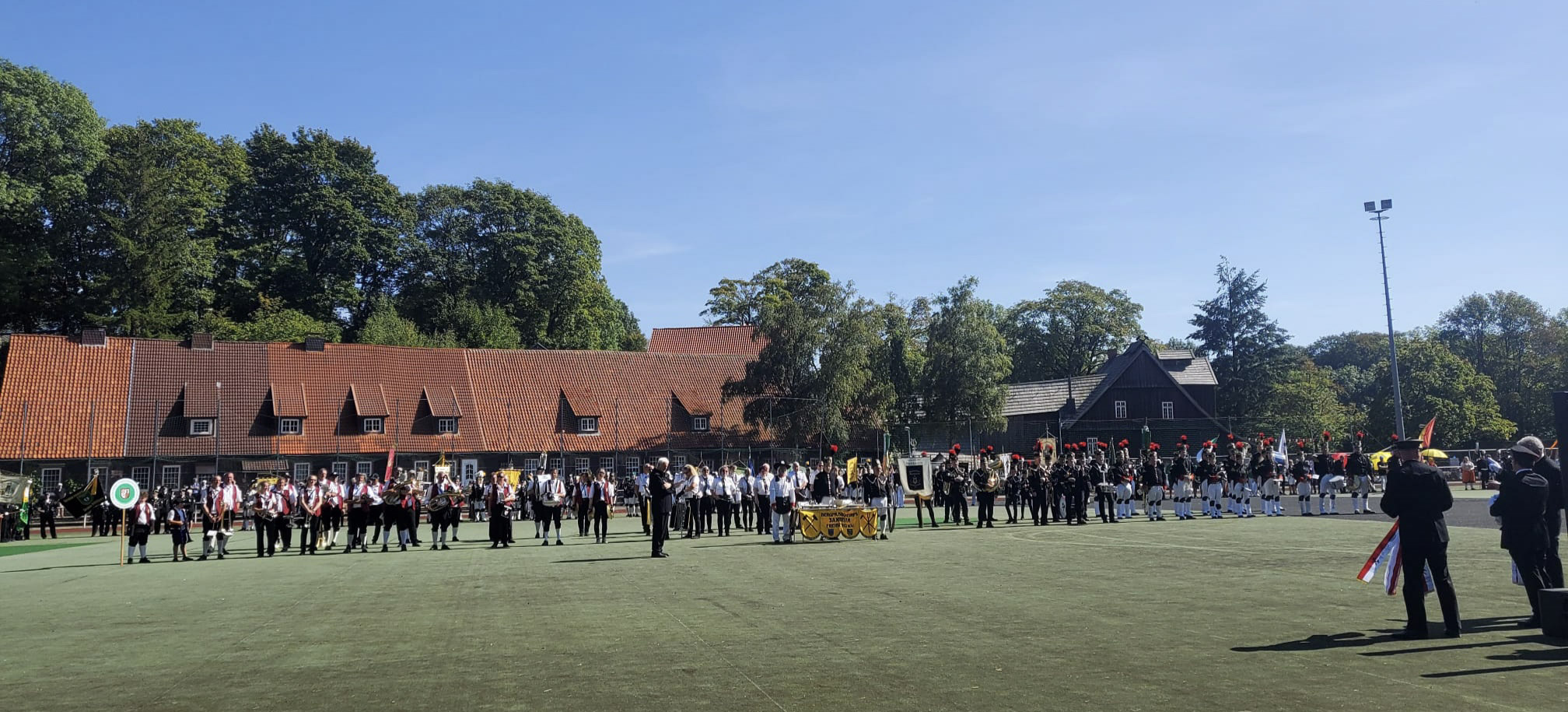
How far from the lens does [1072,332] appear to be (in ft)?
294

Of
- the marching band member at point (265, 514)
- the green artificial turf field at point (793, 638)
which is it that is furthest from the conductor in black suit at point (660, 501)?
the marching band member at point (265, 514)

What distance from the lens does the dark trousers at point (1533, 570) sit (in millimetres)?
10367

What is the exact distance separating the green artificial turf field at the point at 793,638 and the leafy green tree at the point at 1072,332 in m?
72.2

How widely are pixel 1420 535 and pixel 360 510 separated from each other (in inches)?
853

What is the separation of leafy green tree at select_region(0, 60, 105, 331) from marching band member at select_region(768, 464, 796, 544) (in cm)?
4988

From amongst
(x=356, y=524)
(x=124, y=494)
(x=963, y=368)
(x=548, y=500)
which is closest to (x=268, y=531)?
(x=356, y=524)

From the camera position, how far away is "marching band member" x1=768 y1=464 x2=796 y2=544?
2481 centimetres

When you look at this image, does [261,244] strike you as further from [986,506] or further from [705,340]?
[986,506]

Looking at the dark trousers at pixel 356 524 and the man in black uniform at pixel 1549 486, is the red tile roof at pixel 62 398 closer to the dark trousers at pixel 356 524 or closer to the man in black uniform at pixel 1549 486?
the dark trousers at pixel 356 524

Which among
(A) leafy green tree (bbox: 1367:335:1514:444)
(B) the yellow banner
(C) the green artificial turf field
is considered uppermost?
(A) leafy green tree (bbox: 1367:335:1514:444)

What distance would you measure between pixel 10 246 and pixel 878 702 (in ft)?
212

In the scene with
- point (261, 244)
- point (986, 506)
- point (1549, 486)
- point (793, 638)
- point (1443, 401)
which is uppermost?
point (261, 244)

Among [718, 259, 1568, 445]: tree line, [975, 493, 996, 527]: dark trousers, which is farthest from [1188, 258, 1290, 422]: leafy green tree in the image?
[975, 493, 996, 527]: dark trousers

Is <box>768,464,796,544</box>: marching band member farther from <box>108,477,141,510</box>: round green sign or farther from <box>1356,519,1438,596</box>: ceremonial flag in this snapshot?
<box>1356,519,1438,596</box>: ceremonial flag
